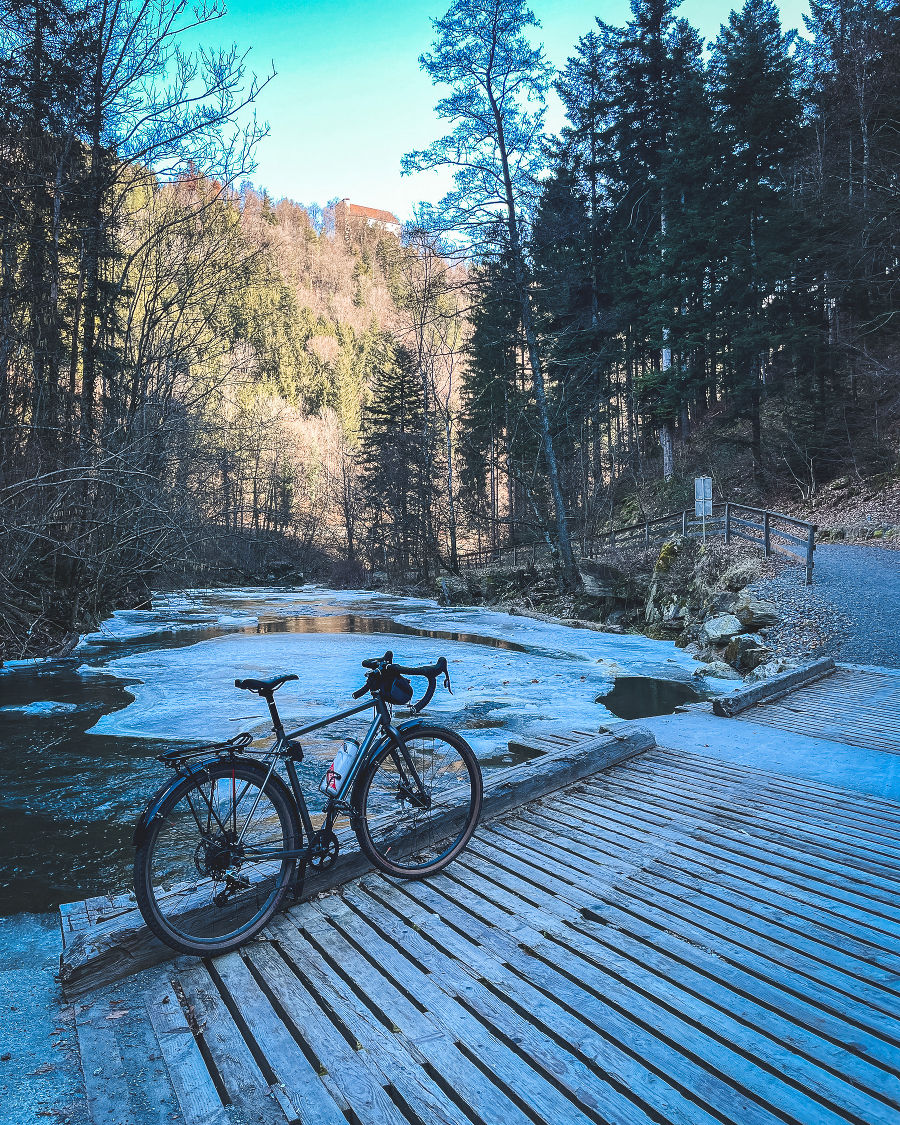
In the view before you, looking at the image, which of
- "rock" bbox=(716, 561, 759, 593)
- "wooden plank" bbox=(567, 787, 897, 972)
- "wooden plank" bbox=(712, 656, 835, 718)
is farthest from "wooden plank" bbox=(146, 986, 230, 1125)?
"rock" bbox=(716, 561, 759, 593)

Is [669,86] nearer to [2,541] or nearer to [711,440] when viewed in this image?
[711,440]

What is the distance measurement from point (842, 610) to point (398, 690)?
35.5 ft

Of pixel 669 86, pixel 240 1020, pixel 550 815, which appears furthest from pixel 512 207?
pixel 240 1020

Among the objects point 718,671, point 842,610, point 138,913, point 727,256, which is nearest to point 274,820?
point 138,913

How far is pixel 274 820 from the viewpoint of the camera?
325cm

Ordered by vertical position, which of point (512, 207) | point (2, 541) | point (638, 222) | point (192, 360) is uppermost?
point (638, 222)

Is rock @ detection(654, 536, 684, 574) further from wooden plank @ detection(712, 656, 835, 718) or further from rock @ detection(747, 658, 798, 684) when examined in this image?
wooden plank @ detection(712, 656, 835, 718)

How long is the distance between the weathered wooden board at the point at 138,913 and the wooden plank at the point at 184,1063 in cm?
23

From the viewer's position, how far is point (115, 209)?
10.2 meters

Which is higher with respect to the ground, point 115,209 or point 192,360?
point 115,209

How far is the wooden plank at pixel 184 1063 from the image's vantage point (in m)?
1.98

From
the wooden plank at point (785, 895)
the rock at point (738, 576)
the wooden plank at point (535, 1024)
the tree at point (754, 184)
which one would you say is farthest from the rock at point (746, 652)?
the tree at point (754, 184)

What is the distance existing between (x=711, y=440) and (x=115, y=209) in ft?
77.4

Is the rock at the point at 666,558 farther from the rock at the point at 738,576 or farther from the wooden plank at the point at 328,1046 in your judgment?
the wooden plank at the point at 328,1046
